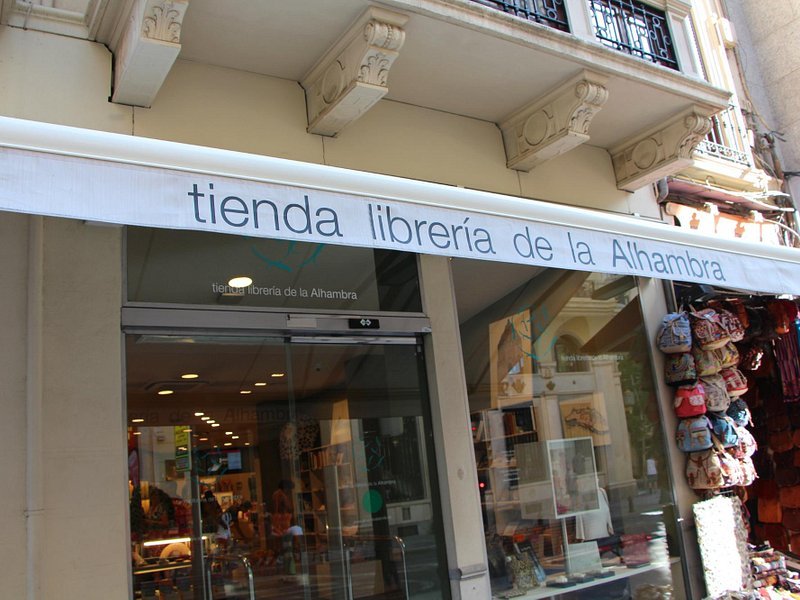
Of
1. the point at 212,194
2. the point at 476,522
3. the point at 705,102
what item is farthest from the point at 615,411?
the point at 212,194

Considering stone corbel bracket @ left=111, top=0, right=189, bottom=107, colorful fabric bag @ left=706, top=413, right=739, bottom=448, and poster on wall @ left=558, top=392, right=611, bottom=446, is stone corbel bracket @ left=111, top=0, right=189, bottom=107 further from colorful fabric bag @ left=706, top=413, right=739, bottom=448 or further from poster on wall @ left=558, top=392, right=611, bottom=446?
colorful fabric bag @ left=706, top=413, right=739, bottom=448

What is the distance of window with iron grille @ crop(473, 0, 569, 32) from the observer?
19.6ft

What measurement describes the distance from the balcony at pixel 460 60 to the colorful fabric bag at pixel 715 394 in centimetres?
195

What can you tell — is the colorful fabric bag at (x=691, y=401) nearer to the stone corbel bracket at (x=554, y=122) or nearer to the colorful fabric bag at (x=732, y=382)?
the colorful fabric bag at (x=732, y=382)

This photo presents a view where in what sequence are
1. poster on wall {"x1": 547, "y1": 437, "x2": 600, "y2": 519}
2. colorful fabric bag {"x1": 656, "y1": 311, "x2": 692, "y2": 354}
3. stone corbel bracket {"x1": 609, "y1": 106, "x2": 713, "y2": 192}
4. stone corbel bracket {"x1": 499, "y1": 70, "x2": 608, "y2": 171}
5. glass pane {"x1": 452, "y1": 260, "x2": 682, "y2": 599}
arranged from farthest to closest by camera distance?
colorful fabric bag {"x1": 656, "y1": 311, "x2": 692, "y2": 354} < stone corbel bracket {"x1": 609, "y1": 106, "x2": 713, "y2": 192} < poster on wall {"x1": 547, "y1": 437, "x2": 600, "y2": 519} < glass pane {"x1": 452, "y1": 260, "x2": 682, "y2": 599} < stone corbel bracket {"x1": 499, "y1": 70, "x2": 608, "y2": 171}

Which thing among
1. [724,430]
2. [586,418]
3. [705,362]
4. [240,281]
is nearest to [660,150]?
[705,362]

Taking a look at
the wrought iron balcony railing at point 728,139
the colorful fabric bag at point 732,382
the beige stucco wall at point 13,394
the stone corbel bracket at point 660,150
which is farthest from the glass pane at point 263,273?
the wrought iron balcony railing at point 728,139

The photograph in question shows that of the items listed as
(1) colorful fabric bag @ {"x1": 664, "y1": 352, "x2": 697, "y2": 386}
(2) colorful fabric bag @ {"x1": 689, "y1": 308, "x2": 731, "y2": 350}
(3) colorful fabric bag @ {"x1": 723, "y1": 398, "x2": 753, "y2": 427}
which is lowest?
(3) colorful fabric bag @ {"x1": 723, "y1": 398, "x2": 753, "y2": 427}

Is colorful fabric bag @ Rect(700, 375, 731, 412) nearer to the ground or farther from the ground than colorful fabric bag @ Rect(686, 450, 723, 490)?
farther from the ground

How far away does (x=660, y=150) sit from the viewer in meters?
6.87

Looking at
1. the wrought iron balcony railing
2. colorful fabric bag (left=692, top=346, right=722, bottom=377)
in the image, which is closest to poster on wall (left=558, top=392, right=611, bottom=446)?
colorful fabric bag (left=692, top=346, right=722, bottom=377)

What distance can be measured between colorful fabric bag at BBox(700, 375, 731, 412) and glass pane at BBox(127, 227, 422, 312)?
302 centimetres

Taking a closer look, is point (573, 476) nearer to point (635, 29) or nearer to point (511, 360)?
point (511, 360)

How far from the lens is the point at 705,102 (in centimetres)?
661
